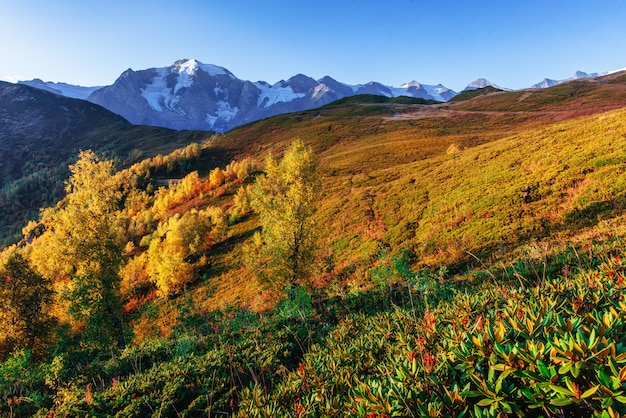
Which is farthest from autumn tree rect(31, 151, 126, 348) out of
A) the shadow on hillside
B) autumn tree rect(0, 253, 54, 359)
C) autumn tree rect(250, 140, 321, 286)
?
the shadow on hillside

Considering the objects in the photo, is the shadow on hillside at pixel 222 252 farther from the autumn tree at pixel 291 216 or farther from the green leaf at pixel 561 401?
the green leaf at pixel 561 401

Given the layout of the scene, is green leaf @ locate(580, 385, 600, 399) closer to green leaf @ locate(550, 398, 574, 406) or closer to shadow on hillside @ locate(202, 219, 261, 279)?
green leaf @ locate(550, 398, 574, 406)

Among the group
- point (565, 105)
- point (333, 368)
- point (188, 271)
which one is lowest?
point (188, 271)

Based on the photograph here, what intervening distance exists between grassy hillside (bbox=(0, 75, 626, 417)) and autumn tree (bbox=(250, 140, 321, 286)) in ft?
6.40

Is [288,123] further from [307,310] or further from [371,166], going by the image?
[307,310]

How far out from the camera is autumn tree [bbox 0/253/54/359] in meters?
22.5

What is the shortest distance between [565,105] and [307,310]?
145 meters

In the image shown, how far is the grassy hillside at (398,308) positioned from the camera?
2930 mm

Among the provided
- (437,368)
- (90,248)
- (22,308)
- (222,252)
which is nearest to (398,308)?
(437,368)

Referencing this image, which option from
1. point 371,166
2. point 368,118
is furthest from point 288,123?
point 371,166

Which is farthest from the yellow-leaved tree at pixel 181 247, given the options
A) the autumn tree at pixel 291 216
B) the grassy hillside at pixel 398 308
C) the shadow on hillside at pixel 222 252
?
the autumn tree at pixel 291 216

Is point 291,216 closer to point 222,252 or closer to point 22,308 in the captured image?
point 22,308

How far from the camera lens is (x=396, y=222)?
3397 cm

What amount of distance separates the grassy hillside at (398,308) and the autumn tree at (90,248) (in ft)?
4.52
